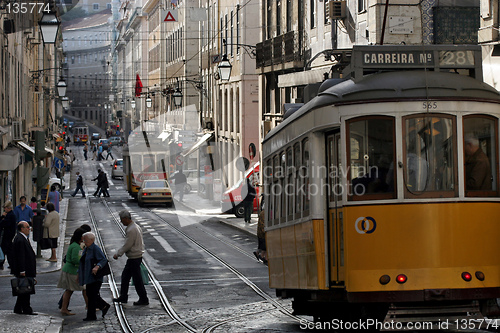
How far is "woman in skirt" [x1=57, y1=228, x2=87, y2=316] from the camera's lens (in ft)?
47.3

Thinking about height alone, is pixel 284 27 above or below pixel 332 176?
above

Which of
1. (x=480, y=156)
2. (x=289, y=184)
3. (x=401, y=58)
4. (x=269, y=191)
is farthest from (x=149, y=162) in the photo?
(x=480, y=156)

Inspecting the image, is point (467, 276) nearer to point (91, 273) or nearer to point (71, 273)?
point (91, 273)

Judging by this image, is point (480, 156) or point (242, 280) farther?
point (242, 280)

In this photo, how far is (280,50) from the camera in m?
34.4

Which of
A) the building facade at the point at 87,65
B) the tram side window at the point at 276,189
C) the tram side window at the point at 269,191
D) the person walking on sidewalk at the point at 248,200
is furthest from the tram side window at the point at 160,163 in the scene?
the building facade at the point at 87,65

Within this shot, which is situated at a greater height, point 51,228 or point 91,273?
point 51,228

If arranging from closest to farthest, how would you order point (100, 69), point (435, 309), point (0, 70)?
point (435, 309) → point (0, 70) → point (100, 69)

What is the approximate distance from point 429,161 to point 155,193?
35.1 meters

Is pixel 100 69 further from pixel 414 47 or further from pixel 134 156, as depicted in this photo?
pixel 414 47

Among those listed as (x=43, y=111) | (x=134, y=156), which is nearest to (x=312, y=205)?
(x=134, y=156)

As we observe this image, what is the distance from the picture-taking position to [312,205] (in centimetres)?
988

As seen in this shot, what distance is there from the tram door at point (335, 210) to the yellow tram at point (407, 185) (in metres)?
0.01

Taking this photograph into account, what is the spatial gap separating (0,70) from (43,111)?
31.8 m
